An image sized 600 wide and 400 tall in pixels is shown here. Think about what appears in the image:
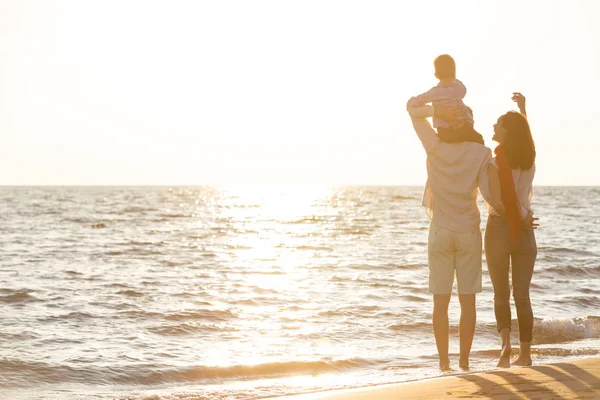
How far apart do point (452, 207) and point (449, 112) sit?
73 centimetres

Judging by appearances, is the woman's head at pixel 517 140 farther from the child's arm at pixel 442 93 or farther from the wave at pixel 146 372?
the wave at pixel 146 372

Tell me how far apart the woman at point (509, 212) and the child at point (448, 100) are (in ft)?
0.20

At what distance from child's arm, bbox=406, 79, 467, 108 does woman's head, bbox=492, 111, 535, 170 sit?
50 cm

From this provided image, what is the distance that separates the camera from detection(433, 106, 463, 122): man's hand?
6.03m

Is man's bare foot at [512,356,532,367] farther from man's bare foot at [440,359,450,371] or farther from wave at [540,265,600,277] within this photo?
wave at [540,265,600,277]

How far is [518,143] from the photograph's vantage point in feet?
20.3

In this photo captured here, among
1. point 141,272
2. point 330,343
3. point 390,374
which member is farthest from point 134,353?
point 141,272

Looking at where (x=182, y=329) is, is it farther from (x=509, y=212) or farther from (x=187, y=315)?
(x=509, y=212)

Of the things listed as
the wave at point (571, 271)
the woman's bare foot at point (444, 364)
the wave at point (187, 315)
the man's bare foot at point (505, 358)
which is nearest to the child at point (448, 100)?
the man's bare foot at point (505, 358)

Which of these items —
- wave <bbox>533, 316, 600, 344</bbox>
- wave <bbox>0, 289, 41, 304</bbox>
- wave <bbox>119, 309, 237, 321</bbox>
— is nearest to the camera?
wave <bbox>533, 316, 600, 344</bbox>

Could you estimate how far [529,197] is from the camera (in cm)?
633

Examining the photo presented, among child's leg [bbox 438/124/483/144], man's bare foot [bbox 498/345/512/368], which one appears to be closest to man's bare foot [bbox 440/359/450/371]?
man's bare foot [bbox 498/345/512/368]

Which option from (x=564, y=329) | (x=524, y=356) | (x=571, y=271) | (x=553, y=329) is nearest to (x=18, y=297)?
(x=553, y=329)

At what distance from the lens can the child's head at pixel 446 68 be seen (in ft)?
19.8
